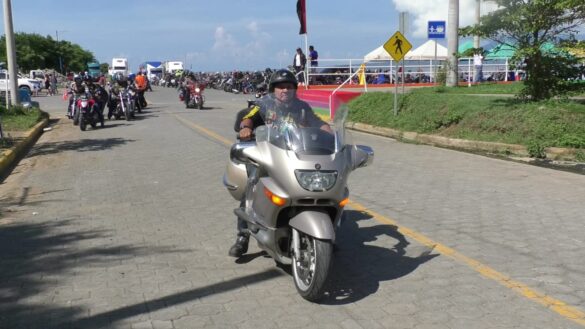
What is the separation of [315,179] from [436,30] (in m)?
19.0

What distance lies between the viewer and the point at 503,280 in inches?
195

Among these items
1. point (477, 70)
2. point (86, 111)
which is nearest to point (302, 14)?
point (477, 70)

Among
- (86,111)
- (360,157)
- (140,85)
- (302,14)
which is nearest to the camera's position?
(360,157)

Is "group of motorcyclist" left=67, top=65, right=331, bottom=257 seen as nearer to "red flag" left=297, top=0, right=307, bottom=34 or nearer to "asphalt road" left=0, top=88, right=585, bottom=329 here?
"asphalt road" left=0, top=88, right=585, bottom=329

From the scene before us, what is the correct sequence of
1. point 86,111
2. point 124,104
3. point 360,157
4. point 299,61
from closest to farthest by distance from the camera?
point 360,157, point 86,111, point 124,104, point 299,61

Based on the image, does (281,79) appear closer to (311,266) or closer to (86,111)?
(311,266)

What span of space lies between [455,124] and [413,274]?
33.7 ft

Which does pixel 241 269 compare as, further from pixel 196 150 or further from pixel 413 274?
pixel 196 150

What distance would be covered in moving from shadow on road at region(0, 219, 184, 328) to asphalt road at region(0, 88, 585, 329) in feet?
0.06

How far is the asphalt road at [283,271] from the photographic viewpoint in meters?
4.34

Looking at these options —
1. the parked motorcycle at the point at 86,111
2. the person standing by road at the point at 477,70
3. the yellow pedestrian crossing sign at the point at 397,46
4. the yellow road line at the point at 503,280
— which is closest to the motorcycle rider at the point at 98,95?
the parked motorcycle at the point at 86,111

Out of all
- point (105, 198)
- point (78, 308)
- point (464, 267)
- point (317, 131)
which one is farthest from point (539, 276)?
point (105, 198)

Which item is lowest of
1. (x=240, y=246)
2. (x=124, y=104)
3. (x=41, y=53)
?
(x=240, y=246)

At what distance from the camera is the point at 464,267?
5.28m
